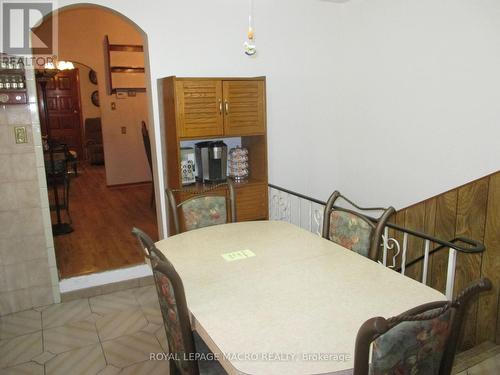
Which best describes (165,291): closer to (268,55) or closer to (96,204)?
(268,55)

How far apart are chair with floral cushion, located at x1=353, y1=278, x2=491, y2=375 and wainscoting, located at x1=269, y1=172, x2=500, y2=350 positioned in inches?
62.2

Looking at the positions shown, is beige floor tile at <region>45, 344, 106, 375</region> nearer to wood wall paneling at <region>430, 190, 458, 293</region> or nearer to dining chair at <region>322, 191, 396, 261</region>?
dining chair at <region>322, 191, 396, 261</region>

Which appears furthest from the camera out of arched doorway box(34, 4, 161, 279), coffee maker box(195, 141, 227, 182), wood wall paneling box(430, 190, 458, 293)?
arched doorway box(34, 4, 161, 279)

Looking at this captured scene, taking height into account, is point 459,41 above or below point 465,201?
above

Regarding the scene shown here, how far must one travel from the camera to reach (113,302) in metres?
3.32

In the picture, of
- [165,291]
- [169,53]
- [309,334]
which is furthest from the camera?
[169,53]

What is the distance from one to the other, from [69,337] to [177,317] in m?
1.70

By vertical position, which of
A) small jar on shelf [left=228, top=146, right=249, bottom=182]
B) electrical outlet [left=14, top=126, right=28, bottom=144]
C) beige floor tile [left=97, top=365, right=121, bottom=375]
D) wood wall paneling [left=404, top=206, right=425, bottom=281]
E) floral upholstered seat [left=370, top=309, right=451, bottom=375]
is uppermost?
electrical outlet [left=14, top=126, right=28, bottom=144]

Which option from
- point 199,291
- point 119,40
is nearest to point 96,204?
point 119,40

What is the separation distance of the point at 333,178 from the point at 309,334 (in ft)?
10.2

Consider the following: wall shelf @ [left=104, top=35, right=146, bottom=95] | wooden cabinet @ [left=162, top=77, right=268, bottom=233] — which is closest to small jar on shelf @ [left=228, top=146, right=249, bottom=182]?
wooden cabinet @ [left=162, top=77, right=268, bottom=233]

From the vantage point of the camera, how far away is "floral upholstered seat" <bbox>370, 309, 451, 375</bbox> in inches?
43.1

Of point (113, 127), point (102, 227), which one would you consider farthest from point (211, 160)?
point (113, 127)

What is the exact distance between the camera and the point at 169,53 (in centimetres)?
337
